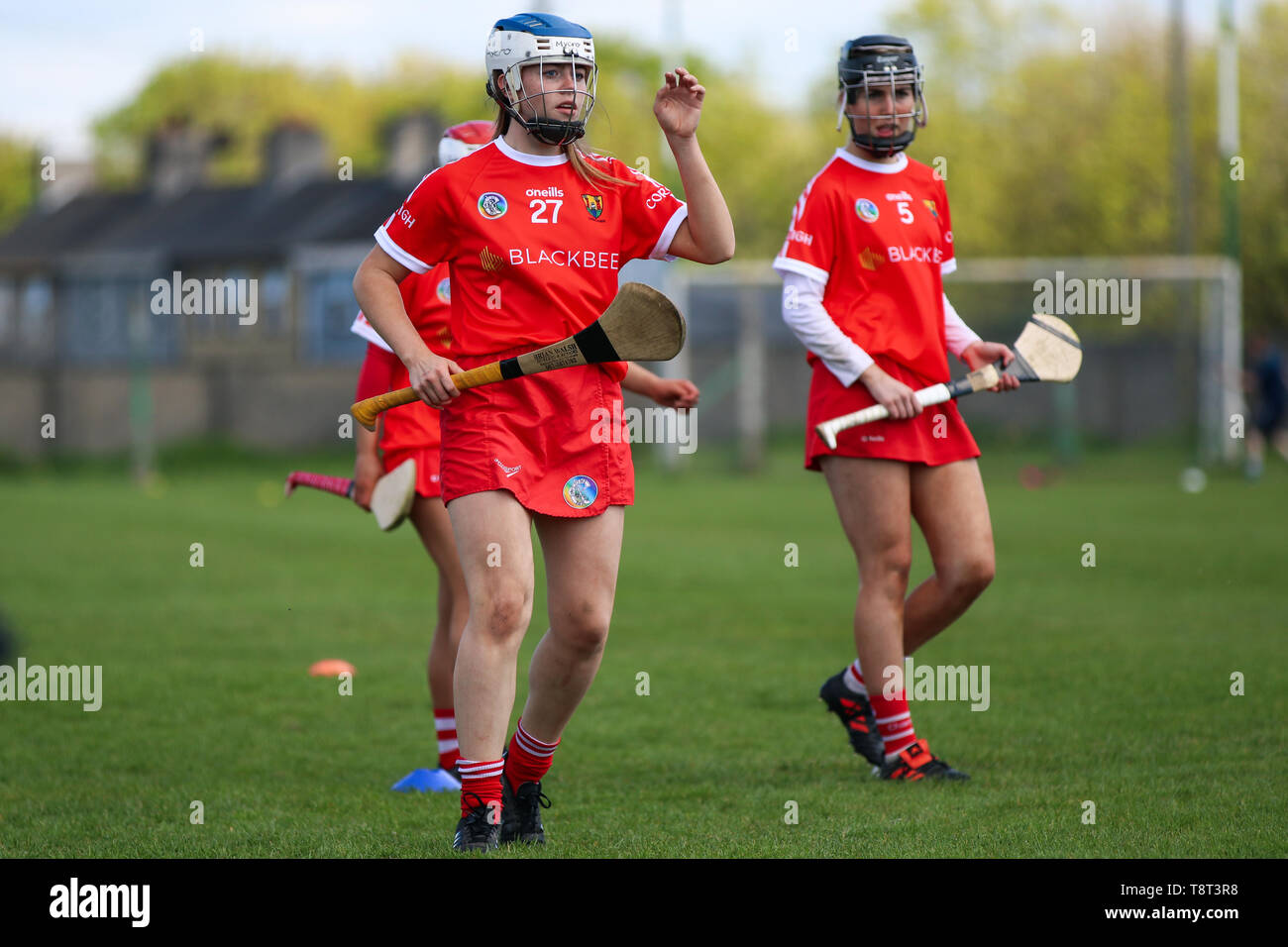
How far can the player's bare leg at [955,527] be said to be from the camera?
5.67 metres

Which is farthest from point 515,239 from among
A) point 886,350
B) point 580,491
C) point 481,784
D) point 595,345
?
point 886,350

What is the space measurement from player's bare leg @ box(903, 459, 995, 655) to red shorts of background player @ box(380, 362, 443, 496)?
1.68 m

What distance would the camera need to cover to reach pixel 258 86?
2611 inches

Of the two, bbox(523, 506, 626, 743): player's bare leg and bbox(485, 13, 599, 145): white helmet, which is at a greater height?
bbox(485, 13, 599, 145): white helmet

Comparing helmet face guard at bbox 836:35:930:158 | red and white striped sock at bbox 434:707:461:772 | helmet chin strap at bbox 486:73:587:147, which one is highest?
helmet face guard at bbox 836:35:930:158

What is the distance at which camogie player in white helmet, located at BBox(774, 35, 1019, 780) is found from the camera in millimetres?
5617

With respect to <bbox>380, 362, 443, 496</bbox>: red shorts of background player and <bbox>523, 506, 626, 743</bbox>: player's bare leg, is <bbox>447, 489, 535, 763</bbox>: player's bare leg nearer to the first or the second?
<bbox>523, 506, 626, 743</bbox>: player's bare leg

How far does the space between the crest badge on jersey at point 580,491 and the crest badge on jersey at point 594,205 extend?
732mm

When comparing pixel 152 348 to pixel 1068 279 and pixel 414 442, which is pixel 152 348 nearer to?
pixel 1068 279

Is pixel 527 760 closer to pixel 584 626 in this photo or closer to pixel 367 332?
pixel 584 626

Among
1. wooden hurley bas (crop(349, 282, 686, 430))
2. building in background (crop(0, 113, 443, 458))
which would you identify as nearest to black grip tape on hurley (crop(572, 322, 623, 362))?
wooden hurley bas (crop(349, 282, 686, 430))

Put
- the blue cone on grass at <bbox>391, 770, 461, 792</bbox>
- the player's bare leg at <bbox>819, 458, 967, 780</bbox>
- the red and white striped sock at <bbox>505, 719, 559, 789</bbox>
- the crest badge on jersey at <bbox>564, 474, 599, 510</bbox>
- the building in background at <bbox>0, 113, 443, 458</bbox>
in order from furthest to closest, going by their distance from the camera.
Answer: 1. the building in background at <bbox>0, 113, 443, 458</bbox>
2. the blue cone on grass at <bbox>391, 770, 461, 792</bbox>
3. the player's bare leg at <bbox>819, 458, 967, 780</bbox>
4. the red and white striped sock at <bbox>505, 719, 559, 789</bbox>
5. the crest badge on jersey at <bbox>564, 474, 599, 510</bbox>

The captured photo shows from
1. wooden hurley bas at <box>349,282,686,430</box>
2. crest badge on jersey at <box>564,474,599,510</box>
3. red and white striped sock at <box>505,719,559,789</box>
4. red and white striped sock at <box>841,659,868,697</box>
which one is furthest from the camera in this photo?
red and white striped sock at <box>841,659,868,697</box>

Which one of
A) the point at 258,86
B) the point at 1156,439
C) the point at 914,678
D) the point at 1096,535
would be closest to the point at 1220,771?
the point at 914,678
